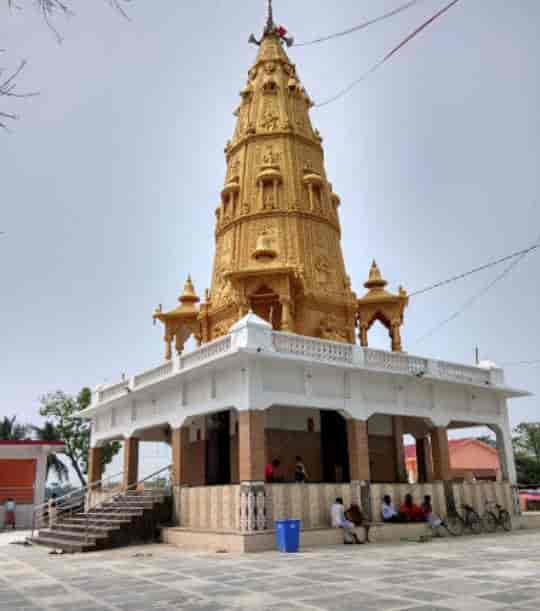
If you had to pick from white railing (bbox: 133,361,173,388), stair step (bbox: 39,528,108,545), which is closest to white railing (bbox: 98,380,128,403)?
white railing (bbox: 133,361,173,388)

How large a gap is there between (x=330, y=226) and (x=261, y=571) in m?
16.6

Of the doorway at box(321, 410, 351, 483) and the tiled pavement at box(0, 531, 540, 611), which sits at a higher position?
the doorway at box(321, 410, 351, 483)

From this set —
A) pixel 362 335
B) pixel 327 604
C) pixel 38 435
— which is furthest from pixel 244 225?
pixel 38 435

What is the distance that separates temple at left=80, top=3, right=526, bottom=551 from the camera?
15.4m

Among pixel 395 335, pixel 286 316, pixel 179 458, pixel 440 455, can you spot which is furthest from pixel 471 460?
pixel 179 458

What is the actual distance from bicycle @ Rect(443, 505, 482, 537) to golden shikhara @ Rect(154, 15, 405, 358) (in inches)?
277

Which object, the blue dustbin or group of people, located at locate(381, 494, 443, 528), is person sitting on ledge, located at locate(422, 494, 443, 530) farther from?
the blue dustbin

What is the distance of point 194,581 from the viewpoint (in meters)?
9.16

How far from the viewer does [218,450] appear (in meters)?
20.2

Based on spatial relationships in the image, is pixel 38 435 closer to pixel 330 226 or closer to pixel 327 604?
pixel 330 226

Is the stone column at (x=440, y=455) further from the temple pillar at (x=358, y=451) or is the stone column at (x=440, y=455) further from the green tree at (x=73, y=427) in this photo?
the green tree at (x=73, y=427)

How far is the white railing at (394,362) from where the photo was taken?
1797 centimetres

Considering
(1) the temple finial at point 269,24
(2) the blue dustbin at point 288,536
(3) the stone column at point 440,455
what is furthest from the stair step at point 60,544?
(1) the temple finial at point 269,24

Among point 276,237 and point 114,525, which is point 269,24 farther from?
point 114,525
